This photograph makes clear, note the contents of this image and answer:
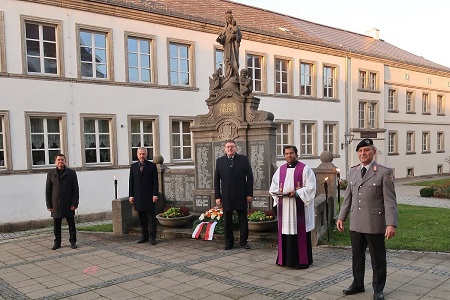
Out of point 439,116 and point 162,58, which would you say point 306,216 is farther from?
point 439,116

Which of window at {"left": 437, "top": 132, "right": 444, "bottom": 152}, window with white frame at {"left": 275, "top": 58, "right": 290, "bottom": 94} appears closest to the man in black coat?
window with white frame at {"left": 275, "top": 58, "right": 290, "bottom": 94}

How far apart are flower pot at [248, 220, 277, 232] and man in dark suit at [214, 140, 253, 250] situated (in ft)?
1.68

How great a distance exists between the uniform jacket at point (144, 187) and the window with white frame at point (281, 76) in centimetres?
1368

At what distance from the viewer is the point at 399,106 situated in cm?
2864

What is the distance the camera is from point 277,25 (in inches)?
920

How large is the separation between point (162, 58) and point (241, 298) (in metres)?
13.1

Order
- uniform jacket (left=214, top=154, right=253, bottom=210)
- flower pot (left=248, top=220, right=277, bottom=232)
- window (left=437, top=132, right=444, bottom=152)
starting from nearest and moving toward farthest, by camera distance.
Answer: uniform jacket (left=214, top=154, right=253, bottom=210), flower pot (left=248, top=220, right=277, bottom=232), window (left=437, top=132, right=444, bottom=152)

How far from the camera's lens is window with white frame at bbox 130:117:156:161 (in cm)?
1603

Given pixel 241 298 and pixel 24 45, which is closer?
pixel 241 298

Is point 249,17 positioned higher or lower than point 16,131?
higher

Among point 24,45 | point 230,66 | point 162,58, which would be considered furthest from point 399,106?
point 24,45

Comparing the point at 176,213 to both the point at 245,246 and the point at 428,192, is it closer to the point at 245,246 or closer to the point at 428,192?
the point at 245,246

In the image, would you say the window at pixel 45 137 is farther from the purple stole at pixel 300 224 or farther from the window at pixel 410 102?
the window at pixel 410 102

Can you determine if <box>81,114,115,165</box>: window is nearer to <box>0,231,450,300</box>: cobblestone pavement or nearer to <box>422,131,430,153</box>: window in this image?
<box>0,231,450,300</box>: cobblestone pavement
